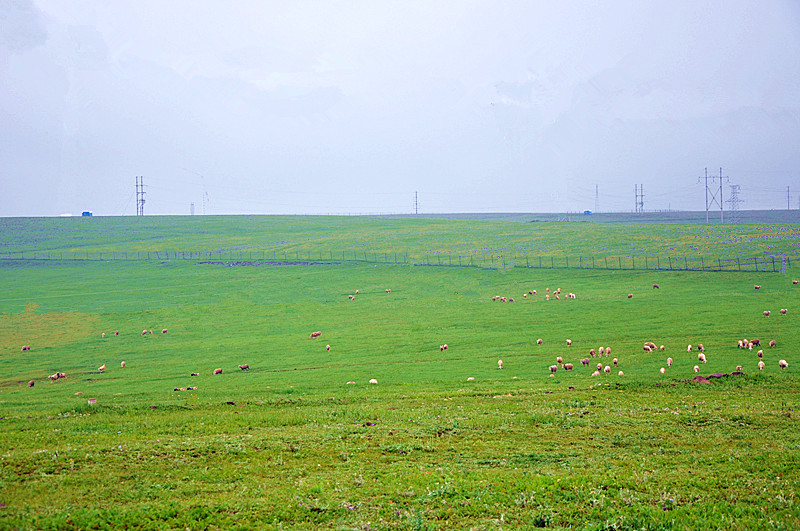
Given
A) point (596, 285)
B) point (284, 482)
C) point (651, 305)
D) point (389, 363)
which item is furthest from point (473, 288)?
point (284, 482)

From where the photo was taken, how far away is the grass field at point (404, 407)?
11.5m

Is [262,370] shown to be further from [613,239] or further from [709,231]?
[709,231]

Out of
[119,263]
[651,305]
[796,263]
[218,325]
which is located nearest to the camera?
[651,305]

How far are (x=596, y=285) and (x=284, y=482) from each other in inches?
2127

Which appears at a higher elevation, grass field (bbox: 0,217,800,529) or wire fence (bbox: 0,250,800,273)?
wire fence (bbox: 0,250,800,273)

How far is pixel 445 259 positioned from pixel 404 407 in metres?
64.7

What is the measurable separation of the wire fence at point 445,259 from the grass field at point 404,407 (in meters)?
6.02

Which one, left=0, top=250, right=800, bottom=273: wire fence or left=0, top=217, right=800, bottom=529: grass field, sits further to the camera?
left=0, top=250, right=800, bottom=273: wire fence

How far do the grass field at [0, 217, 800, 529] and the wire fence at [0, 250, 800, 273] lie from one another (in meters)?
6.02

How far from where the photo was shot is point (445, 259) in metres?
86.0

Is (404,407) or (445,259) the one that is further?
(445,259)

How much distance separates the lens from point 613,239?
102375mm

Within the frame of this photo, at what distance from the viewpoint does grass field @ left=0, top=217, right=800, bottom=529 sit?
11.5m

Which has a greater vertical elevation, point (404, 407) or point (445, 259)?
point (445, 259)
